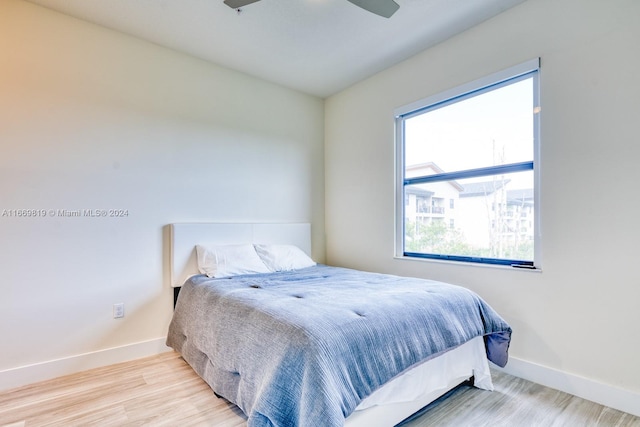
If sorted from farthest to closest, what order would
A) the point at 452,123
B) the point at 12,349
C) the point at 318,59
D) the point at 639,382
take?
the point at 318,59
the point at 452,123
the point at 12,349
the point at 639,382

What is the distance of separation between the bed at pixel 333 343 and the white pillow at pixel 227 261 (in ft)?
0.40

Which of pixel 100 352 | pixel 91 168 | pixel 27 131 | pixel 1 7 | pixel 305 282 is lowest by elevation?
pixel 100 352

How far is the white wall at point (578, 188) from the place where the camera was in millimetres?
1879

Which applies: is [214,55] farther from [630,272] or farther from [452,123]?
[630,272]

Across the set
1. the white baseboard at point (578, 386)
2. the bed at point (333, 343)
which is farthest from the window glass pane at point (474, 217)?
the white baseboard at point (578, 386)

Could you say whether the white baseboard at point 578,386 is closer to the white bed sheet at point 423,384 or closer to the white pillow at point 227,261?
the white bed sheet at point 423,384

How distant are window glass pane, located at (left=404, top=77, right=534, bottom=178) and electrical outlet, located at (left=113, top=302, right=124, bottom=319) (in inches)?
113

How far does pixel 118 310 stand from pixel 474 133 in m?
3.35

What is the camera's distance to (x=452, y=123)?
2.86 metres

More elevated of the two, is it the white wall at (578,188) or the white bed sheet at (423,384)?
the white wall at (578,188)

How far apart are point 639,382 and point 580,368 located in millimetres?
271

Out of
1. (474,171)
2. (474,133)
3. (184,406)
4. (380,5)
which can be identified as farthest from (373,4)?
(184,406)

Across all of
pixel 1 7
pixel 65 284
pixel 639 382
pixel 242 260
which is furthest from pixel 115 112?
pixel 639 382

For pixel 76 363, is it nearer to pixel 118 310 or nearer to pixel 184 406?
pixel 118 310
